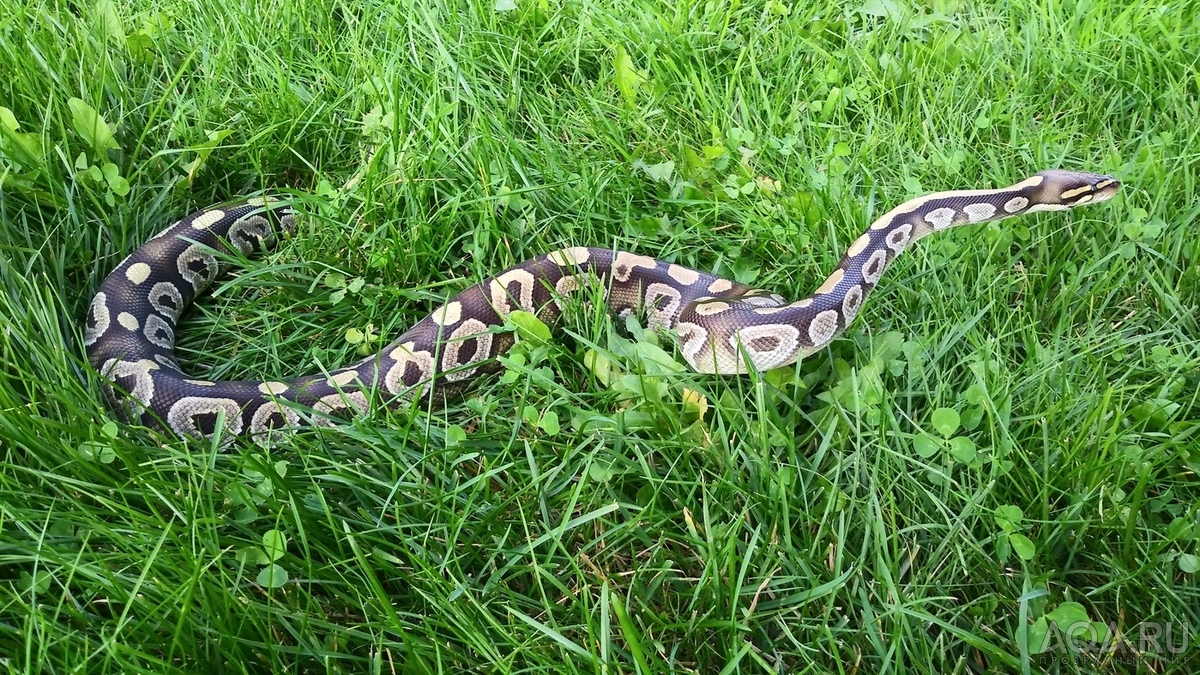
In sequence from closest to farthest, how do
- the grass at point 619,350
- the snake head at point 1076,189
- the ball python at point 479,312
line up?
the grass at point 619,350 < the ball python at point 479,312 < the snake head at point 1076,189

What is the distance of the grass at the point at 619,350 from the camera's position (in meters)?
3.17

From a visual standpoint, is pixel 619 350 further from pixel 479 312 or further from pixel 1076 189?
pixel 1076 189

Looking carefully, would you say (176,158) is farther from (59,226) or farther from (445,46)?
(445,46)

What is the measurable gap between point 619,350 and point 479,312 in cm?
111

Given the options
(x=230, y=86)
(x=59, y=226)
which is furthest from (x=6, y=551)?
(x=230, y=86)

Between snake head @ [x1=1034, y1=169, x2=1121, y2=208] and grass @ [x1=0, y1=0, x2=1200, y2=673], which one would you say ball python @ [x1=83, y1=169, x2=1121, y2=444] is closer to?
snake head @ [x1=1034, y1=169, x2=1121, y2=208]

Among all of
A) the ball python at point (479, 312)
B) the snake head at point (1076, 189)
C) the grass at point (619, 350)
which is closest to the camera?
the grass at point (619, 350)

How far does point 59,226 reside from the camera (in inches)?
194

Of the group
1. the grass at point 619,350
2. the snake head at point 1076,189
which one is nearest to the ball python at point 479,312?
the snake head at point 1076,189

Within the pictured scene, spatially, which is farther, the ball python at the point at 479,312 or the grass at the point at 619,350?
the ball python at the point at 479,312

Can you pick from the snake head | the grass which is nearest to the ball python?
the snake head

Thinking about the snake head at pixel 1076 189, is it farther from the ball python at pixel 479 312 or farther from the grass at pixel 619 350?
the grass at pixel 619 350

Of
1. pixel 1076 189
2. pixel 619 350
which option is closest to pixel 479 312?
pixel 619 350

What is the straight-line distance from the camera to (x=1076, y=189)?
4.85 m
